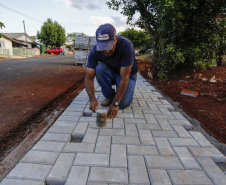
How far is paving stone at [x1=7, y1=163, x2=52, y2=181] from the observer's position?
1377 millimetres

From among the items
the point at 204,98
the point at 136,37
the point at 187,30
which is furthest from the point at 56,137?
the point at 136,37

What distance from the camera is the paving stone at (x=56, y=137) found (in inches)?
75.6

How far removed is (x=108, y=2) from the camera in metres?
6.61

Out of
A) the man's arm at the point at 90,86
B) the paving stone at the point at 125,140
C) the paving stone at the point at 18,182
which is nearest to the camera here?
the paving stone at the point at 18,182

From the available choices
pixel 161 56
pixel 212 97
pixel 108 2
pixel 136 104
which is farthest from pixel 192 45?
pixel 108 2

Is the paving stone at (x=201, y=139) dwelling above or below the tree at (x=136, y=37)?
below

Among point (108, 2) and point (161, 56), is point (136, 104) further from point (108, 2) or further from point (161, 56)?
point (108, 2)

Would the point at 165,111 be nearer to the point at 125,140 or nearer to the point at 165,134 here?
the point at 165,134

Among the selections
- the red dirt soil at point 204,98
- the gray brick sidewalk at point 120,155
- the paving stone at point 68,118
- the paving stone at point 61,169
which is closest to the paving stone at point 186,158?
the gray brick sidewalk at point 120,155

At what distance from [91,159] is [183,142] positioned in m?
1.16

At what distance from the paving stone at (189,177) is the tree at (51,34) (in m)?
45.6

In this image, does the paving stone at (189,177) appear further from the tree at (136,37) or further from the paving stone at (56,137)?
the tree at (136,37)

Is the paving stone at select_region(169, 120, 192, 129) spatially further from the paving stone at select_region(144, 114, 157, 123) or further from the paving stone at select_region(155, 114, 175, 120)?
the paving stone at select_region(144, 114, 157, 123)

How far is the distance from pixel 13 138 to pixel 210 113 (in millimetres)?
3247
